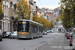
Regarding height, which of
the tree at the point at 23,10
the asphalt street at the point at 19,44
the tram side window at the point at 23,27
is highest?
the tree at the point at 23,10

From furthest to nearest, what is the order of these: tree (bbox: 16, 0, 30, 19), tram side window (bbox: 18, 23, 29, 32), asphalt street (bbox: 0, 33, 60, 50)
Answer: tree (bbox: 16, 0, 30, 19) → tram side window (bbox: 18, 23, 29, 32) → asphalt street (bbox: 0, 33, 60, 50)

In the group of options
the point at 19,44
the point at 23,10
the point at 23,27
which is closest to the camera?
the point at 19,44

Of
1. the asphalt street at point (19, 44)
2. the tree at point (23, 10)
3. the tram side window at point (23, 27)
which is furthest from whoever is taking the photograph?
the tree at point (23, 10)

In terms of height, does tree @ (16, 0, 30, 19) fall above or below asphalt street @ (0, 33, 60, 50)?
above

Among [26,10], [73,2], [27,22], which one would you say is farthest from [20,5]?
[73,2]

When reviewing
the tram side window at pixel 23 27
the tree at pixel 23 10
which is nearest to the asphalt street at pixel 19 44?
the tram side window at pixel 23 27

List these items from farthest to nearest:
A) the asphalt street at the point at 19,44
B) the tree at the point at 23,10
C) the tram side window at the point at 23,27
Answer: the tree at the point at 23,10
the tram side window at the point at 23,27
the asphalt street at the point at 19,44

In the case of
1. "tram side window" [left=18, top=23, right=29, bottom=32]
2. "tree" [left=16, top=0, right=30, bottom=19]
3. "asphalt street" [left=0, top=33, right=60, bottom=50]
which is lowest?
"asphalt street" [left=0, top=33, right=60, bottom=50]

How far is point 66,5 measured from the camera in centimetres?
3450

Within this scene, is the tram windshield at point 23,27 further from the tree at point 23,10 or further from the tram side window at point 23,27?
the tree at point 23,10

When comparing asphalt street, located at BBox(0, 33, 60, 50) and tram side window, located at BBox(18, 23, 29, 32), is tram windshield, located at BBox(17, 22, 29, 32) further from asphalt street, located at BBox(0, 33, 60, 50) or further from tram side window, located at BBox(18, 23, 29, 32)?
asphalt street, located at BBox(0, 33, 60, 50)

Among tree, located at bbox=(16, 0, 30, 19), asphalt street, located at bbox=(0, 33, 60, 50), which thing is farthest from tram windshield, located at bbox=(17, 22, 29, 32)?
tree, located at bbox=(16, 0, 30, 19)

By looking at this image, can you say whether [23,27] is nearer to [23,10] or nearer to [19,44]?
[19,44]

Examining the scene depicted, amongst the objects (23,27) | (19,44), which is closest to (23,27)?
(23,27)
